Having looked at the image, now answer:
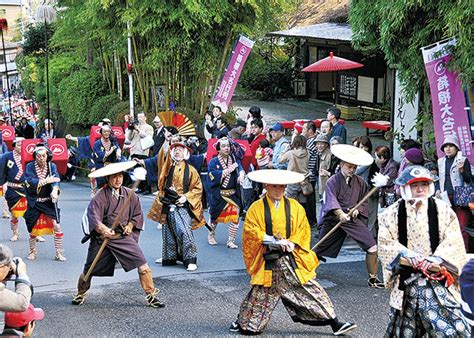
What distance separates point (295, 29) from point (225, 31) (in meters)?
5.25

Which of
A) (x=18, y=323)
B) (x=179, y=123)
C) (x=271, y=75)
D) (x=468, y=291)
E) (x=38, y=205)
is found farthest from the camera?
(x=271, y=75)

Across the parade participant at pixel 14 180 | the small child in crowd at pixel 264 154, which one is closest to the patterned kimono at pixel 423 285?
the small child in crowd at pixel 264 154

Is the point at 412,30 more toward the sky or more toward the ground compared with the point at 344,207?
more toward the sky

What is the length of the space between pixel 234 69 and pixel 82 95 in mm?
7089

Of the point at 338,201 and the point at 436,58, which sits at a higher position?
the point at 436,58

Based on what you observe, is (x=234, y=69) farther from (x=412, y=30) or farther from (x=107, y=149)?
(x=412, y=30)

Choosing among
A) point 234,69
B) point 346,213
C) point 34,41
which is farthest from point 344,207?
point 34,41

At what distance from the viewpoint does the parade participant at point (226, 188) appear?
11.4 metres

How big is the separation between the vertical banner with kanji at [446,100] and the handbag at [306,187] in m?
2.39

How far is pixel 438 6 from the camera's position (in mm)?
9859

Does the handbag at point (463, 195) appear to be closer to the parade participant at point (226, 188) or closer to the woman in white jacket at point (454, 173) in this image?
the woman in white jacket at point (454, 173)

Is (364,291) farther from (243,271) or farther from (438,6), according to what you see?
(438,6)

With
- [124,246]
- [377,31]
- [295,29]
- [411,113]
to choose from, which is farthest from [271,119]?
[124,246]

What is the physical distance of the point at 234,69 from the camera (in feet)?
54.8
